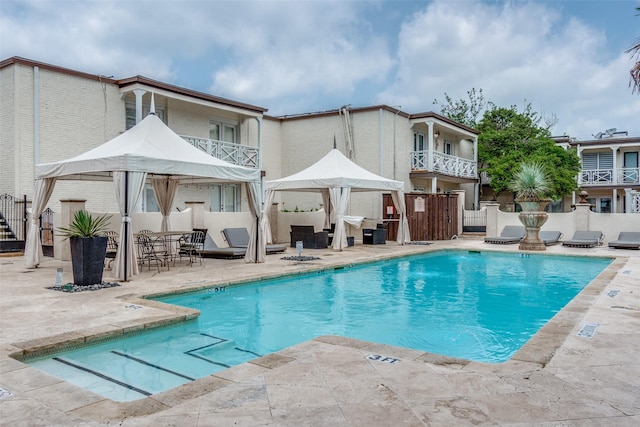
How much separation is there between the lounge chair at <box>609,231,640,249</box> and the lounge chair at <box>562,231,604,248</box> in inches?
25.1

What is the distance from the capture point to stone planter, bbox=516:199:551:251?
15.8 m

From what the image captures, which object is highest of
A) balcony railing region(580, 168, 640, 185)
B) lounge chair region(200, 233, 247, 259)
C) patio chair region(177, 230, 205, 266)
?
balcony railing region(580, 168, 640, 185)

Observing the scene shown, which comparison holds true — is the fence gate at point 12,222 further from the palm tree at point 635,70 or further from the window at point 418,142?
the window at point 418,142

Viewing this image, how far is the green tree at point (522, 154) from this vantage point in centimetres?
2588

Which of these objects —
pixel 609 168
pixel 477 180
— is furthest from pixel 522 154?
pixel 609 168

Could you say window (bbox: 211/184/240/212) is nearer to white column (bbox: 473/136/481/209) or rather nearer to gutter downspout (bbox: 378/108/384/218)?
gutter downspout (bbox: 378/108/384/218)

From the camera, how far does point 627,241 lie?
52.3ft

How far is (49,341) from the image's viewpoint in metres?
4.98

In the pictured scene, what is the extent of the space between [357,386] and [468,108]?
3611cm

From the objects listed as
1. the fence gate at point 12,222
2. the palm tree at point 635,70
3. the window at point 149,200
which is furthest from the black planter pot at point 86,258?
the window at point 149,200

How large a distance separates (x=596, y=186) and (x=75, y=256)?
29457 mm

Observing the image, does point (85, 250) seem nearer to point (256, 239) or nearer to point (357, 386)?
point (256, 239)

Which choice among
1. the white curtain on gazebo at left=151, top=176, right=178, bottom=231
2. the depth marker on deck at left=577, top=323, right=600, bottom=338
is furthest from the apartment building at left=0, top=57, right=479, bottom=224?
the depth marker on deck at left=577, top=323, right=600, bottom=338

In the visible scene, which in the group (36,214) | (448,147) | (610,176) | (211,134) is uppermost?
(448,147)
